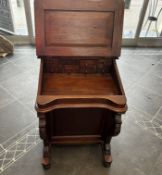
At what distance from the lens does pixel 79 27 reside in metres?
1.21

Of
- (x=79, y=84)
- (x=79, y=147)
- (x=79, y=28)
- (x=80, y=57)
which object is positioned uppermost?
(x=79, y=28)

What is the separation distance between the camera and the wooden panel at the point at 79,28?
3.87 feet

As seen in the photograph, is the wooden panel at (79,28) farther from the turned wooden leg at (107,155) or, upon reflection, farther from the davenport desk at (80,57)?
the turned wooden leg at (107,155)

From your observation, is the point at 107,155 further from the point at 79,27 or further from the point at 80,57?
the point at 79,27

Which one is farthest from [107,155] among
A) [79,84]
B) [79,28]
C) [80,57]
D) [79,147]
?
[79,28]

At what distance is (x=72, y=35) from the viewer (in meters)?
1.21

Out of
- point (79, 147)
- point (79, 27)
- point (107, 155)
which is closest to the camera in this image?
point (79, 27)

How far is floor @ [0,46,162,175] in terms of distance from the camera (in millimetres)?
1492

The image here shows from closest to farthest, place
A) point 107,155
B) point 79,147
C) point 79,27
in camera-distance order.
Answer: point 79,27, point 107,155, point 79,147

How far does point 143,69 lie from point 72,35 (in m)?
1.74

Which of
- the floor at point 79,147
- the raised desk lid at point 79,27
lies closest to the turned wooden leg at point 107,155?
the floor at point 79,147

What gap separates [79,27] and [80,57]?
7.4 inches

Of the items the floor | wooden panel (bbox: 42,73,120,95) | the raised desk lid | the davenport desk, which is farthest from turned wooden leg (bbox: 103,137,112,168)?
the raised desk lid

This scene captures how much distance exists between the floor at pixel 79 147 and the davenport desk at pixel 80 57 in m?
0.35
